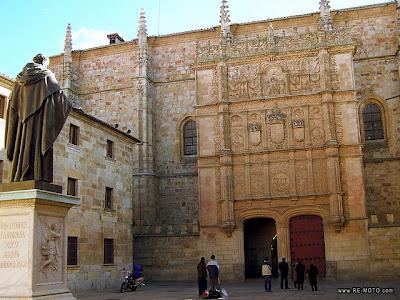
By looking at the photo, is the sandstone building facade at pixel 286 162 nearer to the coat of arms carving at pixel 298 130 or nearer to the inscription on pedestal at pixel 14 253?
the coat of arms carving at pixel 298 130

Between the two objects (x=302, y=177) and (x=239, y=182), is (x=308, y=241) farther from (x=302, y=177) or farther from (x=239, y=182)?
(x=239, y=182)

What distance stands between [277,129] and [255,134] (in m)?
1.23

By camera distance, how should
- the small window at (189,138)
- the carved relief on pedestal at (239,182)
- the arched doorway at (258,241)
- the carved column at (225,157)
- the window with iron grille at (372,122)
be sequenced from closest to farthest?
the carved column at (225,157), the carved relief on pedestal at (239,182), the arched doorway at (258,241), the window with iron grille at (372,122), the small window at (189,138)

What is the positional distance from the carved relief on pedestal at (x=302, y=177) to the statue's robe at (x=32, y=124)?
68.1 ft

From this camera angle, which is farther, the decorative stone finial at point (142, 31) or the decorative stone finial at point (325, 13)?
the decorative stone finial at point (142, 31)

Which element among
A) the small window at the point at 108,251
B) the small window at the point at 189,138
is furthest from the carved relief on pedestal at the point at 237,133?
the small window at the point at 108,251

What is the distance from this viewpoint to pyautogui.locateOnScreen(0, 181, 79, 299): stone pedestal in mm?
6996

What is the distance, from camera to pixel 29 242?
278 inches

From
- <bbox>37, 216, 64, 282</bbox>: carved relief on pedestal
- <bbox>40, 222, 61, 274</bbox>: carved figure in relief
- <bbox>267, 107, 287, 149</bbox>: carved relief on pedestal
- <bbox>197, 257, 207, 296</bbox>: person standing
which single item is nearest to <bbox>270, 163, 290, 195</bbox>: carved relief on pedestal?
<bbox>267, 107, 287, 149</bbox>: carved relief on pedestal

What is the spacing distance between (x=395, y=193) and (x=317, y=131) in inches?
287

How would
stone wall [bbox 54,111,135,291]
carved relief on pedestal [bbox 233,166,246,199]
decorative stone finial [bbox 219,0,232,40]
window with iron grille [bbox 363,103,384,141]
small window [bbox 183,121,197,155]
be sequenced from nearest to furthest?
stone wall [bbox 54,111,135,291]
carved relief on pedestal [bbox 233,166,246,199]
window with iron grille [bbox 363,103,384,141]
decorative stone finial [bbox 219,0,232,40]
small window [bbox 183,121,197,155]

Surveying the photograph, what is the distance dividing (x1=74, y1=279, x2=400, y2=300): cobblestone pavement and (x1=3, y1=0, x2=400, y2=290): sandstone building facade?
1499 millimetres

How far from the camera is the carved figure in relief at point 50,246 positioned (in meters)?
7.27

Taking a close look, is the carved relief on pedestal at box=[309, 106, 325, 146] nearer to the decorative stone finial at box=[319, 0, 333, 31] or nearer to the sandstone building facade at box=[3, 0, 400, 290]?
the sandstone building facade at box=[3, 0, 400, 290]
